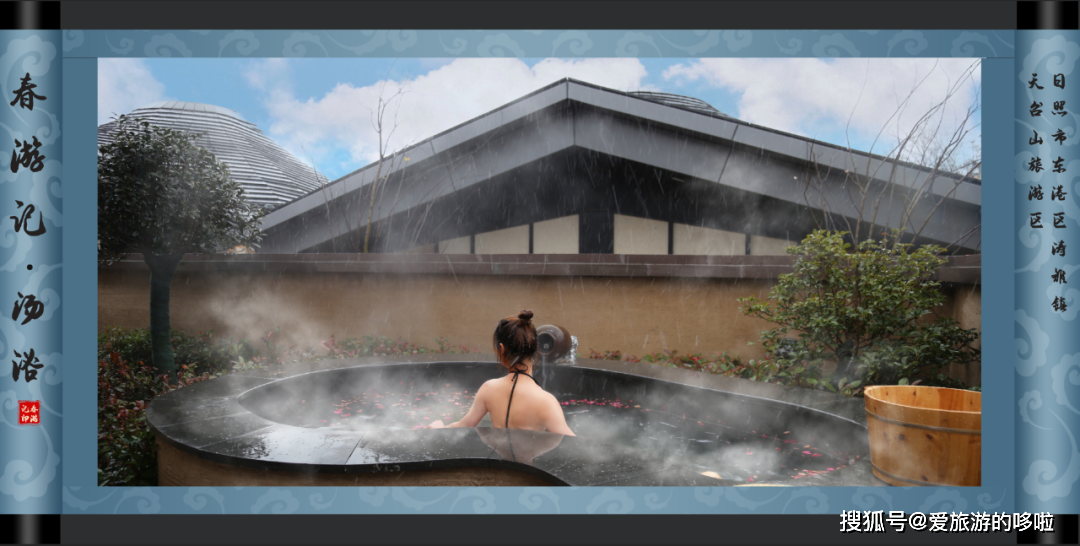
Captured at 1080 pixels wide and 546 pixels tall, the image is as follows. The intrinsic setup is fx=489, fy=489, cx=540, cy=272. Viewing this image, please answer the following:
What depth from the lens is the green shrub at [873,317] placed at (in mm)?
3973

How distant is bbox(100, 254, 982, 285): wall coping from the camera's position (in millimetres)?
5578

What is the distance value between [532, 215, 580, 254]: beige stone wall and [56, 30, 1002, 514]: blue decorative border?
485cm

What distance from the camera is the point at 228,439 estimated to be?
260 centimetres

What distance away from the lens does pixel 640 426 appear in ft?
15.4

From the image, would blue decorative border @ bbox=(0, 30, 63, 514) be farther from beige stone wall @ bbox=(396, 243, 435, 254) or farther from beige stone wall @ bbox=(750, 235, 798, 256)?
beige stone wall @ bbox=(750, 235, 798, 256)

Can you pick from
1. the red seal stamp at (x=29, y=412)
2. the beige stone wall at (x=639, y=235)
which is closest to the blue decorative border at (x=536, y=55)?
the red seal stamp at (x=29, y=412)

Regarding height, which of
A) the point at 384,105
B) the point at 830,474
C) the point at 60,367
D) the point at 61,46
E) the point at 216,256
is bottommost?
the point at 830,474

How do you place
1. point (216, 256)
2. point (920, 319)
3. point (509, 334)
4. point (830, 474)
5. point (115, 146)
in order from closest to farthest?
1. point (830, 474)
2. point (509, 334)
3. point (115, 146)
4. point (920, 319)
5. point (216, 256)

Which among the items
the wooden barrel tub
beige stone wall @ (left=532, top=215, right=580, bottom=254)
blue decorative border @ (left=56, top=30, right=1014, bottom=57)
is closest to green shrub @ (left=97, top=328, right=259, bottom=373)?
blue decorative border @ (left=56, top=30, right=1014, bottom=57)

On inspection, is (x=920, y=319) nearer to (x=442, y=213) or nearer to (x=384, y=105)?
(x=384, y=105)

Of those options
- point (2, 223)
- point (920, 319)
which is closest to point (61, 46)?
point (2, 223)

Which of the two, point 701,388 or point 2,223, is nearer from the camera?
point 2,223

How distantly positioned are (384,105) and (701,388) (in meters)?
3.78

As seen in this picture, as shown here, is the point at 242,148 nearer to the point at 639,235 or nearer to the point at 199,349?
the point at 199,349
